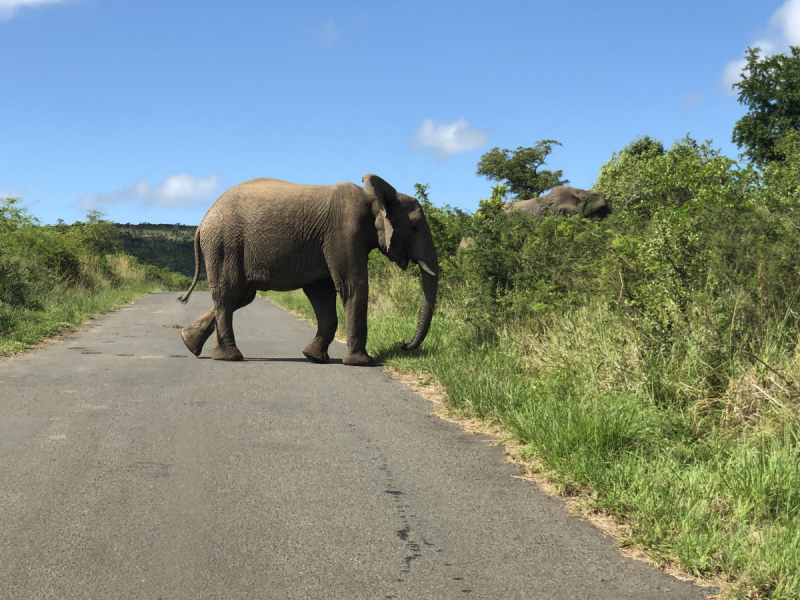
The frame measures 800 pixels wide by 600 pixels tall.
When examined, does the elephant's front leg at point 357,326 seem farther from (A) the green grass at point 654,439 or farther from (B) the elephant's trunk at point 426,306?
(A) the green grass at point 654,439

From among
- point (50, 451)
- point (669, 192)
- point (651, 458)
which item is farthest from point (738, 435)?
point (669, 192)

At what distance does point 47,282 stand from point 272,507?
18.9 meters

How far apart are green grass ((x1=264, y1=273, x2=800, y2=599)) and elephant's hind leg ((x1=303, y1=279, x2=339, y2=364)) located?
7.52ft

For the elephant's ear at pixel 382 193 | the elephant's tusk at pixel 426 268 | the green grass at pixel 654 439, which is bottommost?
the green grass at pixel 654 439

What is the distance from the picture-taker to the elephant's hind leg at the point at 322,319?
36.9ft

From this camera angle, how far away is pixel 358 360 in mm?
10852

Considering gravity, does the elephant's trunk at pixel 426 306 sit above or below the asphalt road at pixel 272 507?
above

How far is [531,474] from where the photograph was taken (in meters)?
5.42

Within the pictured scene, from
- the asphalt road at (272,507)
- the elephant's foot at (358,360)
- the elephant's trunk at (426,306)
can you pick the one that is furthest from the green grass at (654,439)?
the elephant's foot at (358,360)

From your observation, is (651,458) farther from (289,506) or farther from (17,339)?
(17,339)

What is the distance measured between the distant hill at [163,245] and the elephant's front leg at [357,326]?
67.8m

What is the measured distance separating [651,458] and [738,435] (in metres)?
0.74

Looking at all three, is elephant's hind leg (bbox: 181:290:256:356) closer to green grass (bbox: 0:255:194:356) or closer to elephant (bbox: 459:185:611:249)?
green grass (bbox: 0:255:194:356)

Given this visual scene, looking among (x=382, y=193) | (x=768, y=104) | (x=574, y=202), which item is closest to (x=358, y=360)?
(x=382, y=193)
